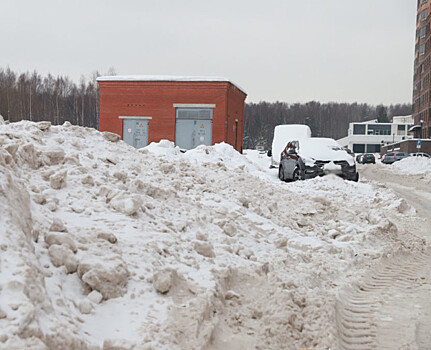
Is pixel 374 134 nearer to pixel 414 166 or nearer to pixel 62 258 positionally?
pixel 414 166

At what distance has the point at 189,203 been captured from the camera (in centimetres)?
682

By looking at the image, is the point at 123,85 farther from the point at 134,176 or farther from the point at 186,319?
the point at 186,319

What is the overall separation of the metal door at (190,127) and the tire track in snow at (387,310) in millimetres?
20945

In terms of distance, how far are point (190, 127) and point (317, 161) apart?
12.9 meters

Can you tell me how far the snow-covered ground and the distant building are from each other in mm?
95217

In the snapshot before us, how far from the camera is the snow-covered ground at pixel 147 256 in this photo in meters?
3.41

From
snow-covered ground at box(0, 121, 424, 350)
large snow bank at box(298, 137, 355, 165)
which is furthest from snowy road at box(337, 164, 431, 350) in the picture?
large snow bank at box(298, 137, 355, 165)

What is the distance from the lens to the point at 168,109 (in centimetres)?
2741

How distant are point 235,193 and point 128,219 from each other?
11.7ft

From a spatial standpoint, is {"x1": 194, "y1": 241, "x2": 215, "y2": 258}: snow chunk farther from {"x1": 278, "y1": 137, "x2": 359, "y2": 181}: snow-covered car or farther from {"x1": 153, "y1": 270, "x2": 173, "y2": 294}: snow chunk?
{"x1": 278, "y1": 137, "x2": 359, "y2": 181}: snow-covered car

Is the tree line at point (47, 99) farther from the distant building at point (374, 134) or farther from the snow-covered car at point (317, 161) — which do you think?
the distant building at point (374, 134)

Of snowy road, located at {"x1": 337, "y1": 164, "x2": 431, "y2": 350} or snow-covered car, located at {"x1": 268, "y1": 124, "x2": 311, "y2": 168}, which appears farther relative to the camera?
snow-covered car, located at {"x1": 268, "y1": 124, "x2": 311, "y2": 168}

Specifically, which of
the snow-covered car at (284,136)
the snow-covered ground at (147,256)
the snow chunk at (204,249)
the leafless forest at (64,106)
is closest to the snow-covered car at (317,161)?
the snow-covered ground at (147,256)

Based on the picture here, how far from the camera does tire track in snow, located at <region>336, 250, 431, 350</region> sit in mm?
4215
